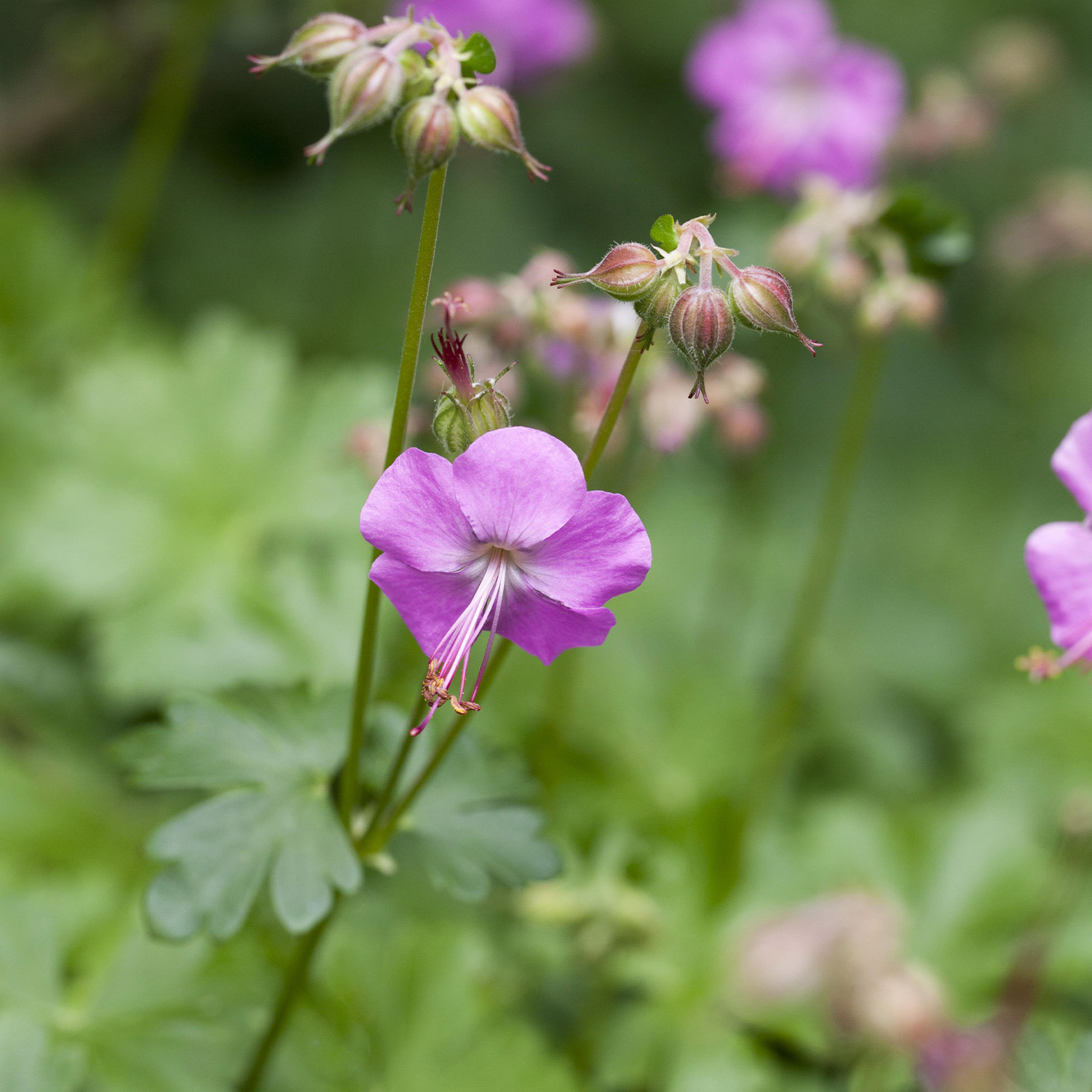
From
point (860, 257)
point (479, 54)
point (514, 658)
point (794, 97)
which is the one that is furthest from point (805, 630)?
point (479, 54)

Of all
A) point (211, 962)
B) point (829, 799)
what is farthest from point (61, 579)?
point (829, 799)

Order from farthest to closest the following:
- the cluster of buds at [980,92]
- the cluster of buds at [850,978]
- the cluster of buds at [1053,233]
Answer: the cluster of buds at [1053,233] → the cluster of buds at [980,92] → the cluster of buds at [850,978]

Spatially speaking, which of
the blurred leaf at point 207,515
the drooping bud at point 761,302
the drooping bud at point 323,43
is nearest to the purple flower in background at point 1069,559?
the drooping bud at point 761,302

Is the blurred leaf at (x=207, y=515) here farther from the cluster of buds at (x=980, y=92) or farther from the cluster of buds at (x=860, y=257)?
the cluster of buds at (x=980, y=92)

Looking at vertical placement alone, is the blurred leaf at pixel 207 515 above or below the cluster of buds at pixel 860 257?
below

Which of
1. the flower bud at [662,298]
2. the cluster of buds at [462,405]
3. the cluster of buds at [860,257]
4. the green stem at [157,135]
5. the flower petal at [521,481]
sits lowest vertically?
the flower petal at [521,481]

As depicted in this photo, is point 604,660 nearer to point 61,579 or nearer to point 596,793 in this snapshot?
point 596,793
